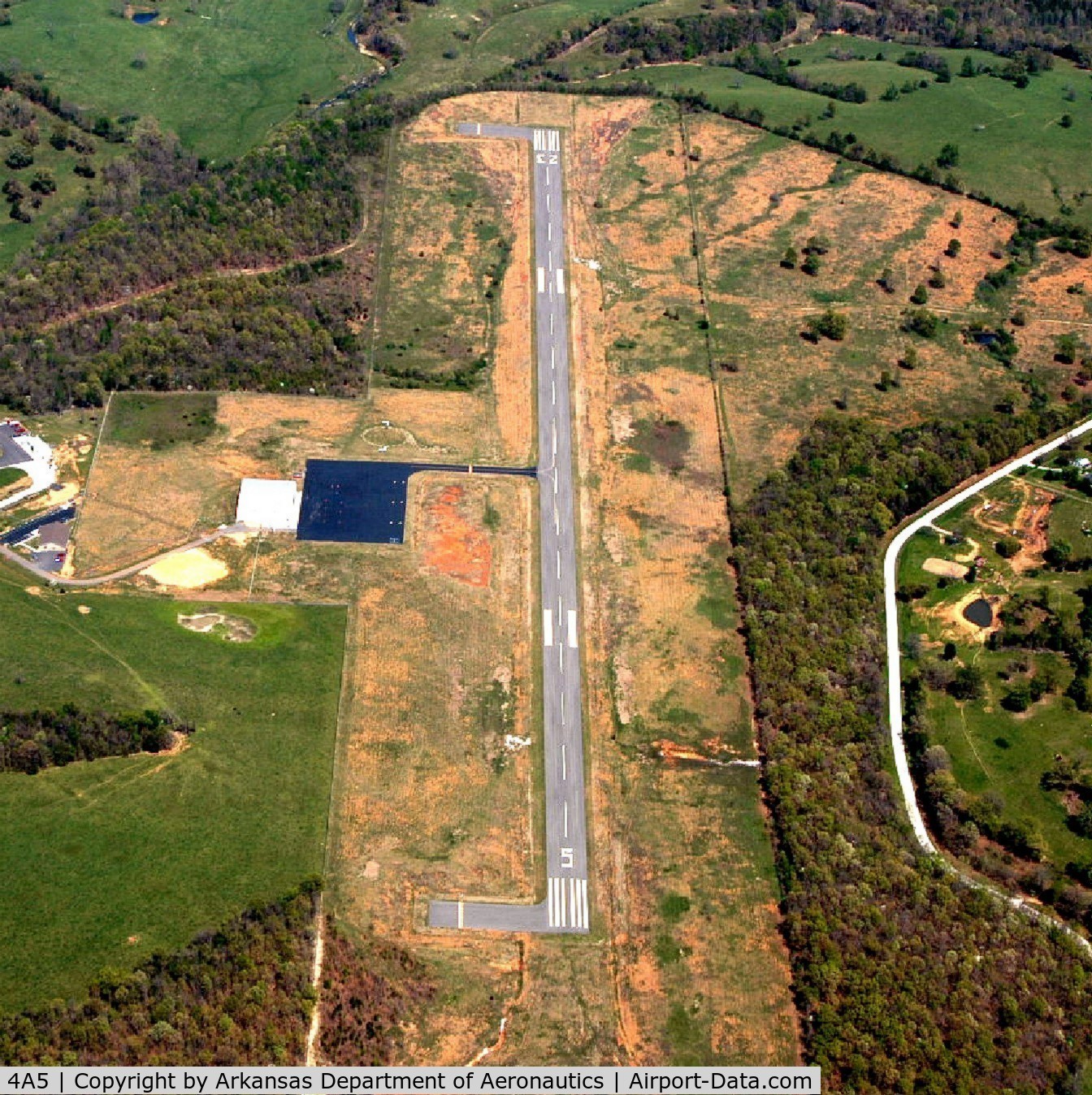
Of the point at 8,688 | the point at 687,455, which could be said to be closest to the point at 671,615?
the point at 687,455

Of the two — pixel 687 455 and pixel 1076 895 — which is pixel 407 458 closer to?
pixel 687 455

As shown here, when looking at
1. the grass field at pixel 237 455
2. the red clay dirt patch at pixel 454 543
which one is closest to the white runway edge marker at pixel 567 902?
the red clay dirt patch at pixel 454 543

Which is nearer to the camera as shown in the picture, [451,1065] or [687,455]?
[451,1065]

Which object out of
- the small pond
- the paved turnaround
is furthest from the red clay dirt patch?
the small pond

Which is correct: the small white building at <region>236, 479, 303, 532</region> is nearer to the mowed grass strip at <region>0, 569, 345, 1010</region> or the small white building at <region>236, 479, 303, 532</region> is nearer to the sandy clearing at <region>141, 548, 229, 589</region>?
the sandy clearing at <region>141, 548, 229, 589</region>

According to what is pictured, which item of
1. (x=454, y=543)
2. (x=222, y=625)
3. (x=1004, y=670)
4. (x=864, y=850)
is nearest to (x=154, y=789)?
(x=222, y=625)

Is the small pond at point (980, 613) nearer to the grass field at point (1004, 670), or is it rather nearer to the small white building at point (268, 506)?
the grass field at point (1004, 670)
